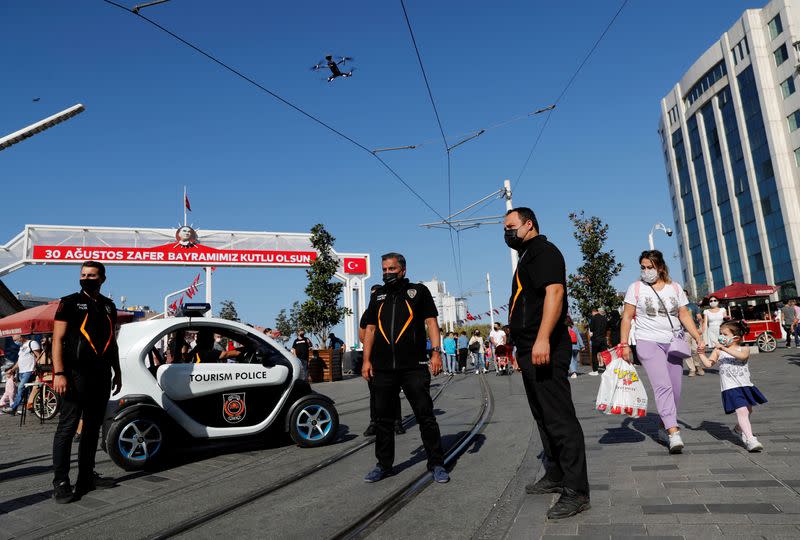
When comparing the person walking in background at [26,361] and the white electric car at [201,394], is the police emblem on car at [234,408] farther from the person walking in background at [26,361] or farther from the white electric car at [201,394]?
the person walking in background at [26,361]

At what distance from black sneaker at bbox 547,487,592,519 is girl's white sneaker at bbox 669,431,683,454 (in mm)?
1738

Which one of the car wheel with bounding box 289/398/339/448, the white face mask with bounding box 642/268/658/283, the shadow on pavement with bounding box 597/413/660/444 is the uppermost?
the white face mask with bounding box 642/268/658/283

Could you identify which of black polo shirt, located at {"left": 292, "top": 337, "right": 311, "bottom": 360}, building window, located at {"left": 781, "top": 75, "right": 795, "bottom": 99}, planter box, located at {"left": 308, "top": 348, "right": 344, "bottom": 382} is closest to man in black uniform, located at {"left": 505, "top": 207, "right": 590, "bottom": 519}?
black polo shirt, located at {"left": 292, "top": 337, "right": 311, "bottom": 360}

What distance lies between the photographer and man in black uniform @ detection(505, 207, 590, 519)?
3580mm

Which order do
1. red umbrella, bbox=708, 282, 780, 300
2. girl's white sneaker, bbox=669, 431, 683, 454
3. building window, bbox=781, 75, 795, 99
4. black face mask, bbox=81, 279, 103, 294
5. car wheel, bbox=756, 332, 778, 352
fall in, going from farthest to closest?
building window, bbox=781, 75, 795, 99, red umbrella, bbox=708, 282, 780, 300, car wheel, bbox=756, 332, 778, 352, black face mask, bbox=81, 279, 103, 294, girl's white sneaker, bbox=669, 431, 683, 454

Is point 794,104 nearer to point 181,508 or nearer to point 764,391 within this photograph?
point 764,391

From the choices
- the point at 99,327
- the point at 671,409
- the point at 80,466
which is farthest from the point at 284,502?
the point at 671,409

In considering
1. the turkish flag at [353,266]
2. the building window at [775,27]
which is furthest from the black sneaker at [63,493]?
the building window at [775,27]

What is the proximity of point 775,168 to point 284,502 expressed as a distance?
51.7 m

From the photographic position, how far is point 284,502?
168 inches

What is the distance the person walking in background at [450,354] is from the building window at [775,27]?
39486 millimetres

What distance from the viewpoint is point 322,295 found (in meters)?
23.4

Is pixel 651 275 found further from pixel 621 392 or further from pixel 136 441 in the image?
pixel 136 441

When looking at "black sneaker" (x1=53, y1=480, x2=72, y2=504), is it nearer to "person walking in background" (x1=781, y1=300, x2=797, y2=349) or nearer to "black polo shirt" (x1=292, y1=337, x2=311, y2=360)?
"black polo shirt" (x1=292, y1=337, x2=311, y2=360)
